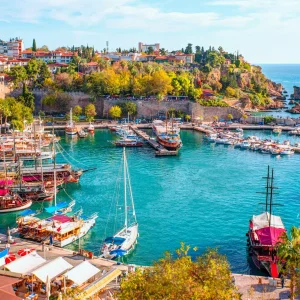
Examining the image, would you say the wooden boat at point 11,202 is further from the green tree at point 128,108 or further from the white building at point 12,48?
the white building at point 12,48

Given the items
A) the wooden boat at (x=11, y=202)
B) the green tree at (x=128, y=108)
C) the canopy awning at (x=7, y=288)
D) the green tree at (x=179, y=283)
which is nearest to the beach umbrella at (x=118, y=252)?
the canopy awning at (x=7, y=288)

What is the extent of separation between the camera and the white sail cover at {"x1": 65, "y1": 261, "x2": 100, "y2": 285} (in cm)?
2453

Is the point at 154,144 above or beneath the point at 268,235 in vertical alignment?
above

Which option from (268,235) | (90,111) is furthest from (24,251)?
(90,111)

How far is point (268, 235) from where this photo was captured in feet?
102

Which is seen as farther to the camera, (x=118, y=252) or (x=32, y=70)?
(x=32, y=70)

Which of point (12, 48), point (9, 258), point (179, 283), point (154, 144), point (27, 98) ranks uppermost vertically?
point (12, 48)

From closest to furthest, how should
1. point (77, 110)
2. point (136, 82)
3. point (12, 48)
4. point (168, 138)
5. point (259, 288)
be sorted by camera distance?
point (259, 288) < point (168, 138) < point (77, 110) < point (136, 82) < point (12, 48)

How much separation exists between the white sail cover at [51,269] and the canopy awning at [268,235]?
12.7 m

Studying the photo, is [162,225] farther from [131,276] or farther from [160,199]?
[131,276]

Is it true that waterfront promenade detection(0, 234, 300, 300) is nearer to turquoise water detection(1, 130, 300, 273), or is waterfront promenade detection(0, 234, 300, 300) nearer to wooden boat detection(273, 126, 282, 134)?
turquoise water detection(1, 130, 300, 273)

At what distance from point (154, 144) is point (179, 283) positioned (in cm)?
5514

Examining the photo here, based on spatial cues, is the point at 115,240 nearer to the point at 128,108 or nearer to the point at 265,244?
the point at 265,244

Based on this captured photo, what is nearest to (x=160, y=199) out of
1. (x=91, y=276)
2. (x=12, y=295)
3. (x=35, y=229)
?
(x=35, y=229)
